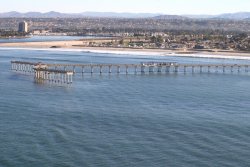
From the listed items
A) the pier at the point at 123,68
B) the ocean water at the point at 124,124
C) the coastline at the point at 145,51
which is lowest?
→ the ocean water at the point at 124,124

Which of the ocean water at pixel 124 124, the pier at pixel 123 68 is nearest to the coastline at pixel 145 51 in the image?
the pier at pixel 123 68

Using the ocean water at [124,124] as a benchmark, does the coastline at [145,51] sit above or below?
above

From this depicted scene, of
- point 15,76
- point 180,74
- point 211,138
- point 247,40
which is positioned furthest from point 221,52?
point 211,138

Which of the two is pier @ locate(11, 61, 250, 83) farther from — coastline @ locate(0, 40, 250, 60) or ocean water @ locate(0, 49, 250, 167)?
coastline @ locate(0, 40, 250, 60)

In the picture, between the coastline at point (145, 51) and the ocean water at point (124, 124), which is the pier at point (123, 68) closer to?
the ocean water at point (124, 124)

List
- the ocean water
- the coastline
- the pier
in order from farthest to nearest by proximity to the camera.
Answer: the coastline, the pier, the ocean water

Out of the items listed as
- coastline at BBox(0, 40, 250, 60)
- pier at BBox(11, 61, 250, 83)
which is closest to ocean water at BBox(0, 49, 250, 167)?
pier at BBox(11, 61, 250, 83)

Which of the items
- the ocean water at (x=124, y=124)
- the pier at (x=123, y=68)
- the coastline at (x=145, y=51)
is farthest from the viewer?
the coastline at (x=145, y=51)

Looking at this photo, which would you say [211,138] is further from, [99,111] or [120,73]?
[120,73]

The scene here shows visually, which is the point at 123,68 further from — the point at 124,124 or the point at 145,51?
the point at 124,124
